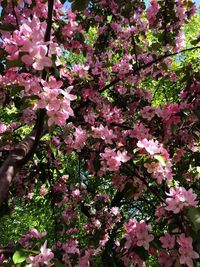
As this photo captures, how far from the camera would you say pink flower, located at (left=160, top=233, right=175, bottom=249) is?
8.40ft

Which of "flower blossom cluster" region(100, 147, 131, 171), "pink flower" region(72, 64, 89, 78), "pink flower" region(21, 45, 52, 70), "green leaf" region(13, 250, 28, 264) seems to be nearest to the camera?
"pink flower" region(21, 45, 52, 70)

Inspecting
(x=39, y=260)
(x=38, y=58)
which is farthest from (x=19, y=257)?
(x=38, y=58)

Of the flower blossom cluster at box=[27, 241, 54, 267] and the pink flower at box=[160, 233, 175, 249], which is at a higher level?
the pink flower at box=[160, 233, 175, 249]

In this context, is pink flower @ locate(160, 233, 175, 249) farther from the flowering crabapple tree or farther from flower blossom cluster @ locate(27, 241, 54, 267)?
flower blossom cluster @ locate(27, 241, 54, 267)

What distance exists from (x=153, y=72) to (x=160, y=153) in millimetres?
2161

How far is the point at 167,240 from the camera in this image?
258 centimetres

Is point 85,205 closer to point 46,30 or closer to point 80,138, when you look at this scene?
point 80,138

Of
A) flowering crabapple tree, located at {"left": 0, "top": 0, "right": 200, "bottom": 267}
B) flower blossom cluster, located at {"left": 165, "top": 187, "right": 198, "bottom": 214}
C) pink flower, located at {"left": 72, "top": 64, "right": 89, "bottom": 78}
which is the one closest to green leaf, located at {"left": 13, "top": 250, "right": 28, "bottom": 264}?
flowering crabapple tree, located at {"left": 0, "top": 0, "right": 200, "bottom": 267}

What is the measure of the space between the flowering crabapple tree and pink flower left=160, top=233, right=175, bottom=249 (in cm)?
1

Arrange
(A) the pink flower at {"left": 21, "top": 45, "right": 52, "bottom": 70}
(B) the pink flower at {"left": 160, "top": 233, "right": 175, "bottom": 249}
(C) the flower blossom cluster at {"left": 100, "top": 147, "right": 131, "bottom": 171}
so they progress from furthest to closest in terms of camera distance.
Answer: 1. (C) the flower blossom cluster at {"left": 100, "top": 147, "right": 131, "bottom": 171}
2. (B) the pink flower at {"left": 160, "top": 233, "right": 175, "bottom": 249}
3. (A) the pink flower at {"left": 21, "top": 45, "right": 52, "bottom": 70}

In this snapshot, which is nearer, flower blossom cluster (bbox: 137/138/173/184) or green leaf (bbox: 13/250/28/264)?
green leaf (bbox: 13/250/28/264)

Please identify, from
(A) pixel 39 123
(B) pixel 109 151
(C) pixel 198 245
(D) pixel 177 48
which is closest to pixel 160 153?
(B) pixel 109 151

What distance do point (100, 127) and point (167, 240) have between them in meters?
1.21

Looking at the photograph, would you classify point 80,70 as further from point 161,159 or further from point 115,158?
point 161,159
